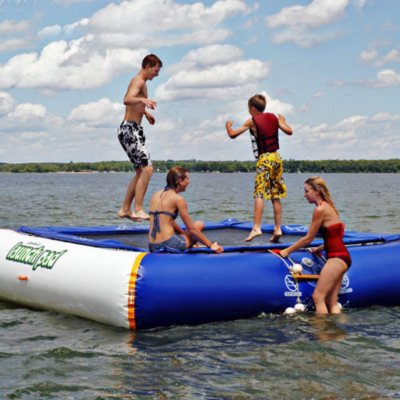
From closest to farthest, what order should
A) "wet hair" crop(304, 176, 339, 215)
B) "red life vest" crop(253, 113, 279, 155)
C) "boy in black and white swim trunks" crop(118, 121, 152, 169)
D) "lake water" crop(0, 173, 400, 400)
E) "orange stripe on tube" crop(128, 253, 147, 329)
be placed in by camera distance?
"lake water" crop(0, 173, 400, 400) → "orange stripe on tube" crop(128, 253, 147, 329) → "wet hair" crop(304, 176, 339, 215) → "red life vest" crop(253, 113, 279, 155) → "boy in black and white swim trunks" crop(118, 121, 152, 169)

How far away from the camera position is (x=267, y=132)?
338 inches

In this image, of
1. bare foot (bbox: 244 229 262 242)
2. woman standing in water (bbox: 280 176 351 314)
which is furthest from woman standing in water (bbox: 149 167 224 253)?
bare foot (bbox: 244 229 262 242)

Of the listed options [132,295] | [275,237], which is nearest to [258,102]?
[275,237]

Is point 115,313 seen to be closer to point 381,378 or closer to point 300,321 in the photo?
point 300,321

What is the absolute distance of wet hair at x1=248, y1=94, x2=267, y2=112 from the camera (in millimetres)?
8648

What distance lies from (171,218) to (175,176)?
441mm

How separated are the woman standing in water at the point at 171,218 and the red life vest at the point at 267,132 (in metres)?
1.51

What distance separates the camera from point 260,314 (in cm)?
722

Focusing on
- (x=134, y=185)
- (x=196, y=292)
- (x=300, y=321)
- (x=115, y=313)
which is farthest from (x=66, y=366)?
(x=134, y=185)

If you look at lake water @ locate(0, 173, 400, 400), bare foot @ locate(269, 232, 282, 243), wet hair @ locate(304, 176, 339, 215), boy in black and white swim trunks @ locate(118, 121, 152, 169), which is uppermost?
boy in black and white swim trunks @ locate(118, 121, 152, 169)

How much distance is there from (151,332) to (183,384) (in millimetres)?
1418

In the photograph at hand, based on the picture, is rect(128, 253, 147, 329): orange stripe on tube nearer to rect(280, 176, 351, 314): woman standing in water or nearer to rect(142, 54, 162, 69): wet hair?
rect(280, 176, 351, 314): woman standing in water

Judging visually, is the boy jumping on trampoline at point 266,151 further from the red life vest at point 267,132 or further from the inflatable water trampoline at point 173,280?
the inflatable water trampoline at point 173,280

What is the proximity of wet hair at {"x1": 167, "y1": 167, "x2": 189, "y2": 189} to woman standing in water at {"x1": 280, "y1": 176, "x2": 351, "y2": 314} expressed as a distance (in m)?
1.27
